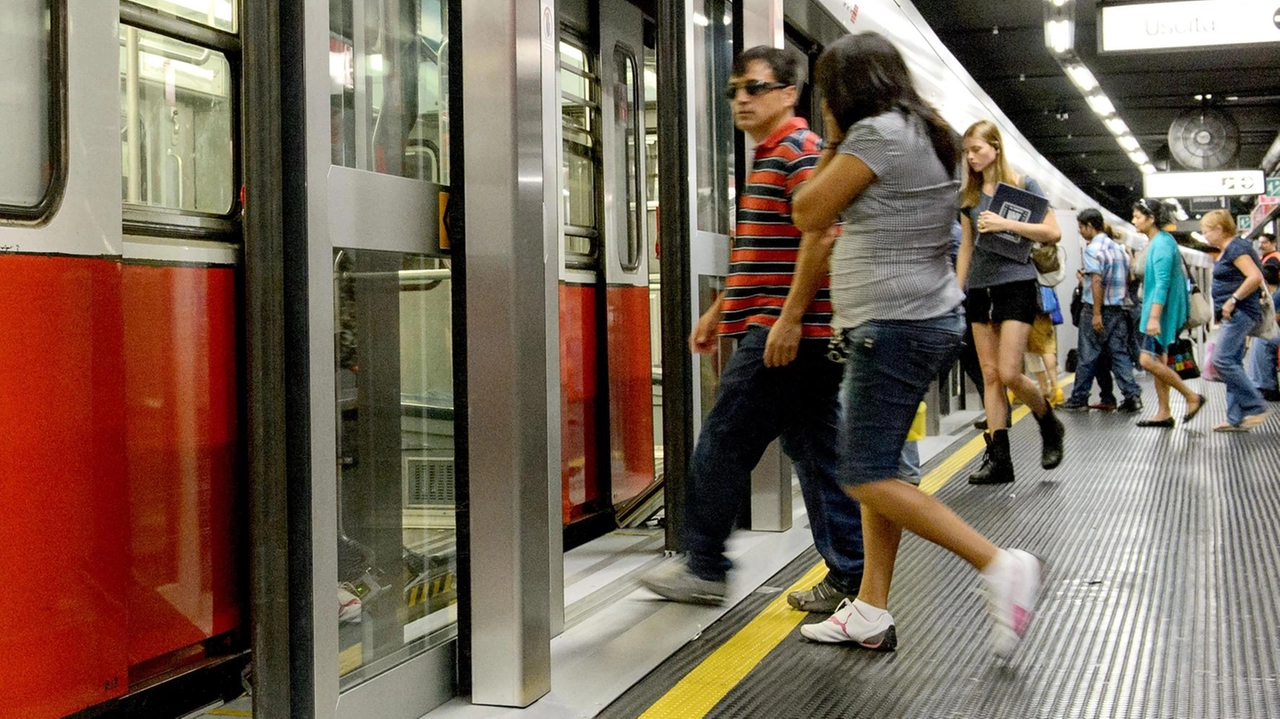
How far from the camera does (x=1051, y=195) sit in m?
15.5

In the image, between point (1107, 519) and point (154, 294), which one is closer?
point (154, 294)

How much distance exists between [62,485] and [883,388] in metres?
1.80

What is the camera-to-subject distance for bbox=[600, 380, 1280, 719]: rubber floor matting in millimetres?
2916

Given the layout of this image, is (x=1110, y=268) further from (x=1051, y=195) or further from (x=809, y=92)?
(x=1051, y=195)

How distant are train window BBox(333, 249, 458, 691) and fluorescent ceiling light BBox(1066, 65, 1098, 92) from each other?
1092 centimetres

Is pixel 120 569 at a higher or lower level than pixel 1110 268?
lower

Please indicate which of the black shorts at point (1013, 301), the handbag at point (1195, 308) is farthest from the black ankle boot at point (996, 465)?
the handbag at point (1195, 308)

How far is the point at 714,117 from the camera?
501cm

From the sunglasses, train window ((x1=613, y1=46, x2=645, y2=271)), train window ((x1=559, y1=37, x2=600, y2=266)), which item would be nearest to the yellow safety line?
the sunglasses

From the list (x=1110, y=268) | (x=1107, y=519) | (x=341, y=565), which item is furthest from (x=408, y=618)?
(x=1110, y=268)

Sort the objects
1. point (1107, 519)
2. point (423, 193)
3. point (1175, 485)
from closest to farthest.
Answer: point (423, 193), point (1107, 519), point (1175, 485)

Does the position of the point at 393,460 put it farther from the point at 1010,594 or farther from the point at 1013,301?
the point at 1013,301

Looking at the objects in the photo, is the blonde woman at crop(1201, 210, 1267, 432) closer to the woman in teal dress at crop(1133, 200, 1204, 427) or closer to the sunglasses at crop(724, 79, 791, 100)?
the woman in teal dress at crop(1133, 200, 1204, 427)

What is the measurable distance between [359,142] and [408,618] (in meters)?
1.14
